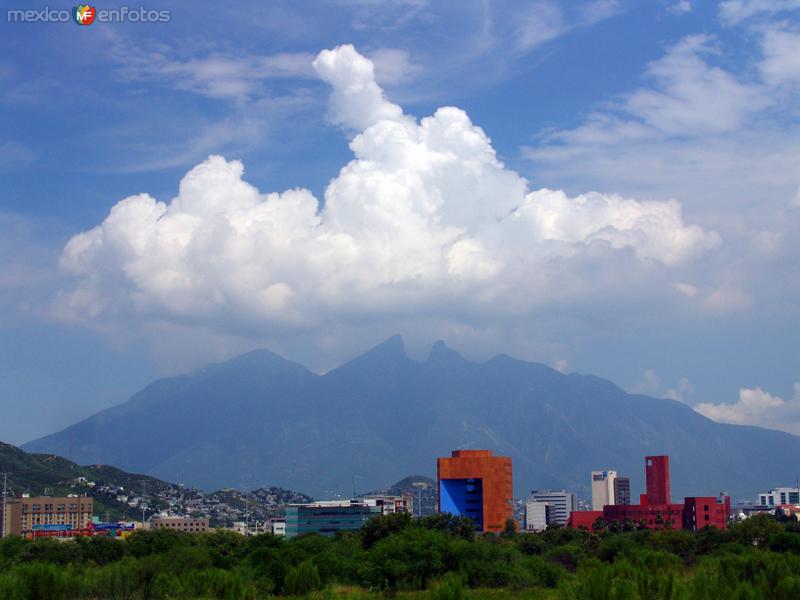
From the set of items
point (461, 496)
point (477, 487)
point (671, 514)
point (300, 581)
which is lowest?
point (671, 514)

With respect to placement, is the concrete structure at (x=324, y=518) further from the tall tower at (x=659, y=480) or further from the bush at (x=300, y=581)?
the bush at (x=300, y=581)

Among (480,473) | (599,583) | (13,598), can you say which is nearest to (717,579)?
(599,583)

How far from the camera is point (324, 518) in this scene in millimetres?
164625

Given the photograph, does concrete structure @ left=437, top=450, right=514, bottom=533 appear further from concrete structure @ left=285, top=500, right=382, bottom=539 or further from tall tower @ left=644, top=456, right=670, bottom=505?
tall tower @ left=644, top=456, right=670, bottom=505

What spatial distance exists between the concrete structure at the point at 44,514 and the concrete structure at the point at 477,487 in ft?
204

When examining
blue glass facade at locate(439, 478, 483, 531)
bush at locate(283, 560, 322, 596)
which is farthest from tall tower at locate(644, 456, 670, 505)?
bush at locate(283, 560, 322, 596)

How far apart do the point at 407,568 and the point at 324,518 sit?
116 m

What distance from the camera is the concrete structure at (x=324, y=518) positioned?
162750 mm

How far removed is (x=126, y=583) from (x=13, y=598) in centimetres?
931

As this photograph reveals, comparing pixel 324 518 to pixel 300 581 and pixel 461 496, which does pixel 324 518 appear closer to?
pixel 461 496

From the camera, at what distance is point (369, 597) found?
139 feet

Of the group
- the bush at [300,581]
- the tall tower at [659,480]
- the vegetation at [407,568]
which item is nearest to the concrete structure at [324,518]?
the tall tower at [659,480]

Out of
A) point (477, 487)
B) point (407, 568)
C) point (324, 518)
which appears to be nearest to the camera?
point (407, 568)

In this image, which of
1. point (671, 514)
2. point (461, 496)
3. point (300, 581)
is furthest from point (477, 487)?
point (300, 581)
